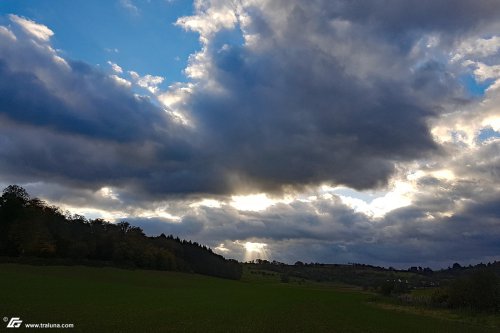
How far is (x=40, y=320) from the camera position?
3528 centimetres

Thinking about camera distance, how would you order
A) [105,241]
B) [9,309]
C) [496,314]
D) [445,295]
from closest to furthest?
[9,309], [496,314], [445,295], [105,241]

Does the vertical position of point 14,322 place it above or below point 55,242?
below

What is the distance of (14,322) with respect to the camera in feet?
108

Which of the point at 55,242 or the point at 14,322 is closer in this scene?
the point at 14,322

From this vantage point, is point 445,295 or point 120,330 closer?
point 120,330

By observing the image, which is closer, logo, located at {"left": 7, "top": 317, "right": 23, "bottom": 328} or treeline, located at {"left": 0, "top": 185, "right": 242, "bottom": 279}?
logo, located at {"left": 7, "top": 317, "right": 23, "bottom": 328}

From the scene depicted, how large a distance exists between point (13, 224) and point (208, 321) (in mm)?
96476

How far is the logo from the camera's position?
103ft

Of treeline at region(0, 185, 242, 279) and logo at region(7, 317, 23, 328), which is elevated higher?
treeline at region(0, 185, 242, 279)

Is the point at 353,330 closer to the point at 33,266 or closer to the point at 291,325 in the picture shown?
the point at 291,325

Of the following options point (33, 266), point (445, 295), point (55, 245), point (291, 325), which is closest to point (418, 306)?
point (445, 295)

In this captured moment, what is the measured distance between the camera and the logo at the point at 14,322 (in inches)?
1240

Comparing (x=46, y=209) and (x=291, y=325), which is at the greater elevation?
(x=46, y=209)

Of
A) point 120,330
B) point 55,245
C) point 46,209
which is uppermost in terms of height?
point 46,209
